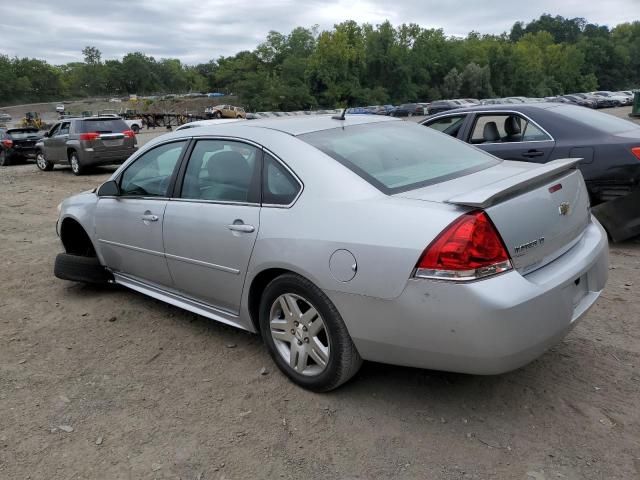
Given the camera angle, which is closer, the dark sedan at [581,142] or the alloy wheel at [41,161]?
the dark sedan at [581,142]

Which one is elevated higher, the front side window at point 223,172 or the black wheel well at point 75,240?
the front side window at point 223,172

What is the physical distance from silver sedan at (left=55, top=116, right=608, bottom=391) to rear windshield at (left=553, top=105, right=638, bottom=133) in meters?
3.12

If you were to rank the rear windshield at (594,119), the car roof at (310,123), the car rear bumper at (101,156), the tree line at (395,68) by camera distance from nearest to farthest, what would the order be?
the car roof at (310,123)
the rear windshield at (594,119)
the car rear bumper at (101,156)
the tree line at (395,68)

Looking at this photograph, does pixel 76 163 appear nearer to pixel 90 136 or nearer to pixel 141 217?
pixel 90 136

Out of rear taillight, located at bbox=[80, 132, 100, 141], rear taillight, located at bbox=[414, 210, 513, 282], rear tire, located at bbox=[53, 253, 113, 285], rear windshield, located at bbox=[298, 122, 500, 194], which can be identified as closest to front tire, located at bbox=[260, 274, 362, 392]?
rear taillight, located at bbox=[414, 210, 513, 282]

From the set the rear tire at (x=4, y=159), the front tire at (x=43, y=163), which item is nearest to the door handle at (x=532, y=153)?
the front tire at (x=43, y=163)

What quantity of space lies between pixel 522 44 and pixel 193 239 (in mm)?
130900

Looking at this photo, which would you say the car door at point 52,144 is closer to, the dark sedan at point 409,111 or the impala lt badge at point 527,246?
the impala lt badge at point 527,246

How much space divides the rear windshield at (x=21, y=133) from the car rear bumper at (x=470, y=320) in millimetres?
20804

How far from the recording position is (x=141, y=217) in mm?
3986

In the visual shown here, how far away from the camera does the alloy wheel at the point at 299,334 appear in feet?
9.59

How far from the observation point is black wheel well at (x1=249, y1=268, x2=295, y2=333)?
307 cm

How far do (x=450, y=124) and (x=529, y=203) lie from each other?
196 inches

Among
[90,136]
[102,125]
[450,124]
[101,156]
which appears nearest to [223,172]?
[450,124]
